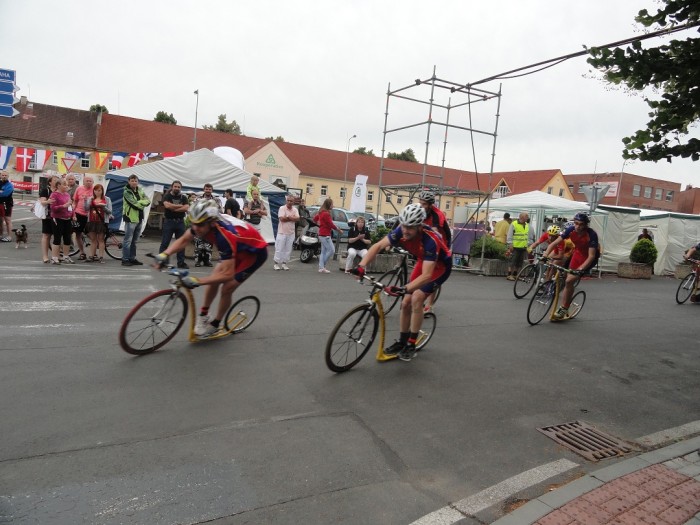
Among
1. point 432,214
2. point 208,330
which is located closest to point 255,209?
point 432,214

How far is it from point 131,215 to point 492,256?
10.5 m

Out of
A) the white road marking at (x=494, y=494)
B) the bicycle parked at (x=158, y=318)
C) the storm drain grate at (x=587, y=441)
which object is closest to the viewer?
the white road marking at (x=494, y=494)

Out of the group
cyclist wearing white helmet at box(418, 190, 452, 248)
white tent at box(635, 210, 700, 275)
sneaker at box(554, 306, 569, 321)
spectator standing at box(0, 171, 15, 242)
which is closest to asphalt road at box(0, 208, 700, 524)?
sneaker at box(554, 306, 569, 321)

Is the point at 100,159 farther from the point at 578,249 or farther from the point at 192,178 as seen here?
the point at 578,249

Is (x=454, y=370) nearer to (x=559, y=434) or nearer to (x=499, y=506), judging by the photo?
(x=559, y=434)

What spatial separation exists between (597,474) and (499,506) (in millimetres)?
927

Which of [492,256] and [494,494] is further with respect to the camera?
[492,256]

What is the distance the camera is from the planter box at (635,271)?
19.4 m

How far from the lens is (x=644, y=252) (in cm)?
1959

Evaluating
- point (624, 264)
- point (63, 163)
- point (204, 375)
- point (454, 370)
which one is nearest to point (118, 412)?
point (204, 375)

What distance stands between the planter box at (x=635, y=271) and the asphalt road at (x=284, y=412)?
12.4 metres

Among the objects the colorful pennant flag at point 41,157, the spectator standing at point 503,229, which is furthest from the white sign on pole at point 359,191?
the colorful pennant flag at point 41,157

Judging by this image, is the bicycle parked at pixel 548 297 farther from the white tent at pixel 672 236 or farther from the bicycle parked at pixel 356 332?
the white tent at pixel 672 236

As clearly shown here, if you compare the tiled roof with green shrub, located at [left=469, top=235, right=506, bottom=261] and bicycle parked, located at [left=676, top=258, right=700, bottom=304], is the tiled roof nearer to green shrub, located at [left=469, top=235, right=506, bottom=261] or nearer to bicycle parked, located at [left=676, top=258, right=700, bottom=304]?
green shrub, located at [left=469, top=235, right=506, bottom=261]
